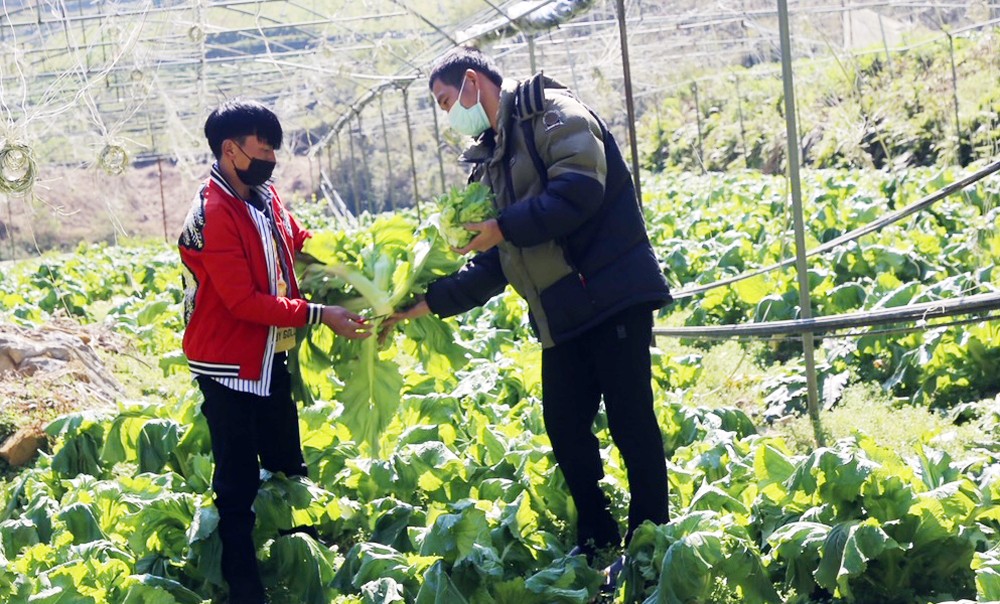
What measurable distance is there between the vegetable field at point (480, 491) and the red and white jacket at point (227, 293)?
436mm

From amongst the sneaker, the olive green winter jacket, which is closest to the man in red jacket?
the olive green winter jacket

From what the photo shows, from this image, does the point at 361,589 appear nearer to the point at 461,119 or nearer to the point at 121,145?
the point at 461,119

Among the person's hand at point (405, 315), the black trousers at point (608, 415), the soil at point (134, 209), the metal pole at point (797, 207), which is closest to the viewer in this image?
the black trousers at point (608, 415)

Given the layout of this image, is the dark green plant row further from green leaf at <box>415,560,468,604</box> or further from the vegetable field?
green leaf at <box>415,560,468,604</box>

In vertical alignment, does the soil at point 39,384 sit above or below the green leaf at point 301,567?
above

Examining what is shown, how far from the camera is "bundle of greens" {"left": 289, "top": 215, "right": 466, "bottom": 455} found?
4.76 m

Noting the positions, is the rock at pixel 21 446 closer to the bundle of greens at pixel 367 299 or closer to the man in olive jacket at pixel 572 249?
the bundle of greens at pixel 367 299

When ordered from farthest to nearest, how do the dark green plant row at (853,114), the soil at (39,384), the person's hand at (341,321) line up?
the dark green plant row at (853,114) → the soil at (39,384) → the person's hand at (341,321)

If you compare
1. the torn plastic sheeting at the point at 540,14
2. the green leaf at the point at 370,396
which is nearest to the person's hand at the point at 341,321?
the green leaf at the point at 370,396

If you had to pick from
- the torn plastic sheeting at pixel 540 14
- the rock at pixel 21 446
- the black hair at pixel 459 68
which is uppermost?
the torn plastic sheeting at pixel 540 14

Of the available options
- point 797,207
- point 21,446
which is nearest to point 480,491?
point 797,207

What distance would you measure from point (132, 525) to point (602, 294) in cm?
212

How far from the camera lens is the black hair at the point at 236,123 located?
4375 mm

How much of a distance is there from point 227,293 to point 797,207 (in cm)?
330
